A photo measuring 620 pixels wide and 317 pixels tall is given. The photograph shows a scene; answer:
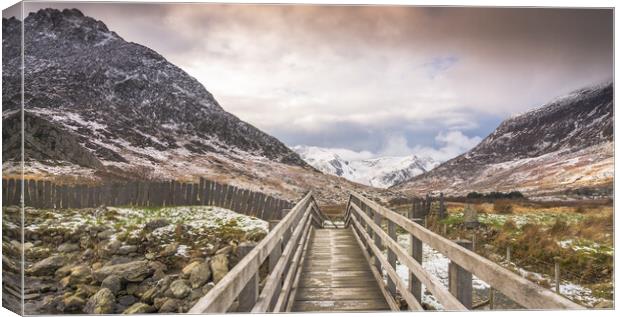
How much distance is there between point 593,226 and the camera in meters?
6.83

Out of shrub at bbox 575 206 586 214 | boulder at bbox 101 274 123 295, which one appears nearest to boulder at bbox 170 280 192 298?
boulder at bbox 101 274 123 295

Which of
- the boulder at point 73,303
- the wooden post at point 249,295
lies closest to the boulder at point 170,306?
the boulder at point 73,303

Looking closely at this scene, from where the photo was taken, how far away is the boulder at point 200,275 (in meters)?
7.21

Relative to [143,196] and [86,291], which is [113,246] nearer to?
[86,291]

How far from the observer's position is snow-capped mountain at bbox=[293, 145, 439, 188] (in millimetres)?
8445

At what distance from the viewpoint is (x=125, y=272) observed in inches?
278

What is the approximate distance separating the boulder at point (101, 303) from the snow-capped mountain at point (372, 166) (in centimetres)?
403

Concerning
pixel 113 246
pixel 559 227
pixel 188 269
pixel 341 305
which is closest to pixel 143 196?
pixel 113 246

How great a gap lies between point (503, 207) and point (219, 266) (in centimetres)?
498

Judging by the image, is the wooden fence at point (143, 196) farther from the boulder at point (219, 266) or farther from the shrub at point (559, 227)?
the shrub at point (559, 227)

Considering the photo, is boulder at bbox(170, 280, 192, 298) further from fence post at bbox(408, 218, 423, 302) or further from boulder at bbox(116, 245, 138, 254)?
fence post at bbox(408, 218, 423, 302)

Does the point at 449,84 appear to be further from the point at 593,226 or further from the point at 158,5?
the point at 158,5

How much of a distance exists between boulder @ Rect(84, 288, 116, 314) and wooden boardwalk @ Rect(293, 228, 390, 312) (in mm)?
3083

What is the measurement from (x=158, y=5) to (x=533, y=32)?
5938mm
